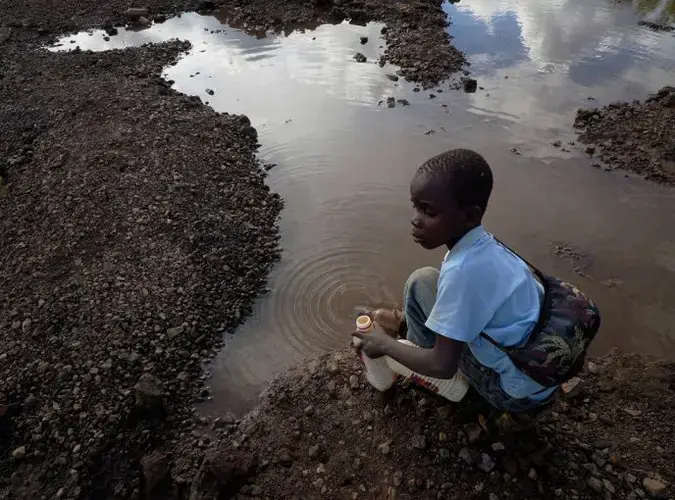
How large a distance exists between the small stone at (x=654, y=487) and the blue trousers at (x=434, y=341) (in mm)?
689

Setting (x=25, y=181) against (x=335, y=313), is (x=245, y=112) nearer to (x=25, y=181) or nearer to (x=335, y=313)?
(x=25, y=181)

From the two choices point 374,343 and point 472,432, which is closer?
point 374,343

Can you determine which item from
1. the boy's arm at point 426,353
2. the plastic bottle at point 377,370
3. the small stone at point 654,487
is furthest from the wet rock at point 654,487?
the plastic bottle at point 377,370

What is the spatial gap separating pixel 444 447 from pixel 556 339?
3.22 feet

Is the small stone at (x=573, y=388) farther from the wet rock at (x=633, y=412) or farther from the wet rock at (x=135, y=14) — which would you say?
the wet rock at (x=135, y=14)

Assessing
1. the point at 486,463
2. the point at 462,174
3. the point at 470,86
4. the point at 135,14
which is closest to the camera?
the point at 462,174

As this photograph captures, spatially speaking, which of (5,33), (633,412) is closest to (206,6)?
(5,33)

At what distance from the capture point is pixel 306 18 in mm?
9836

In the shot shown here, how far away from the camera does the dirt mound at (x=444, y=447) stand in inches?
98.4

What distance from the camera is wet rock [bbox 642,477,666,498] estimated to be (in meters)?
2.42

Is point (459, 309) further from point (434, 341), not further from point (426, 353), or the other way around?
point (434, 341)

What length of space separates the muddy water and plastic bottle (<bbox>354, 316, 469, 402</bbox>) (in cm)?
91

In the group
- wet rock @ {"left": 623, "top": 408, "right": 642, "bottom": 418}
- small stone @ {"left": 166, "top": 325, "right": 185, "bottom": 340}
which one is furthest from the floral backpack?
small stone @ {"left": 166, "top": 325, "right": 185, "bottom": 340}

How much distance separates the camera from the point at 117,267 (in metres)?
4.18
